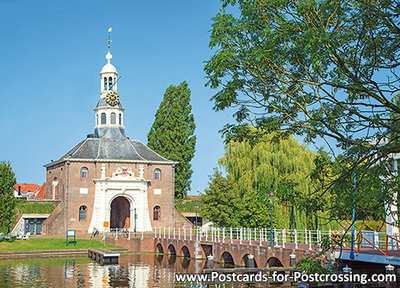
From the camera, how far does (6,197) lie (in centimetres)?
3641

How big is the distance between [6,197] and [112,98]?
1704cm

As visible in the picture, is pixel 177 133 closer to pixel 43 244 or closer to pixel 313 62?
pixel 43 244

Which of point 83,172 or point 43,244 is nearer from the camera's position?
point 43,244

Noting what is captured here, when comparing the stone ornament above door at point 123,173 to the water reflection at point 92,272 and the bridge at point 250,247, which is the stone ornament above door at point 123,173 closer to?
the bridge at point 250,247

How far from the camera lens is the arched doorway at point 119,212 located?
1897 inches

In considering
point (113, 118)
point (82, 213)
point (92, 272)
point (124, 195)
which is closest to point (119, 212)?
point (124, 195)

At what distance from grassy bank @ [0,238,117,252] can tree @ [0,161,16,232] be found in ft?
5.55

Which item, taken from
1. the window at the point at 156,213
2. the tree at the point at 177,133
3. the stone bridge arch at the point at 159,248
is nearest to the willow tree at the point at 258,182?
the stone bridge arch at the point at 159,248

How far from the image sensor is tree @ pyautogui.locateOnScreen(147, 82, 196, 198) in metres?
51.5

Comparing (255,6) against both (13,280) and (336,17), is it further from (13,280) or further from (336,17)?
(13,280)

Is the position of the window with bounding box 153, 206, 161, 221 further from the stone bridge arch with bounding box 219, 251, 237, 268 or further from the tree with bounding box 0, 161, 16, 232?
the stone bridge arch with bounding box 219, 251, 237, 268

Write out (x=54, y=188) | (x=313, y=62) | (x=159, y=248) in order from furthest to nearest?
(x=54, y=188)
(x=159, y=248)
(x=313, y=62)

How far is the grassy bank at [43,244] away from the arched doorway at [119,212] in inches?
357

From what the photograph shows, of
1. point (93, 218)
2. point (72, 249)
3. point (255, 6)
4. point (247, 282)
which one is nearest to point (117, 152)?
point (93, 218)
